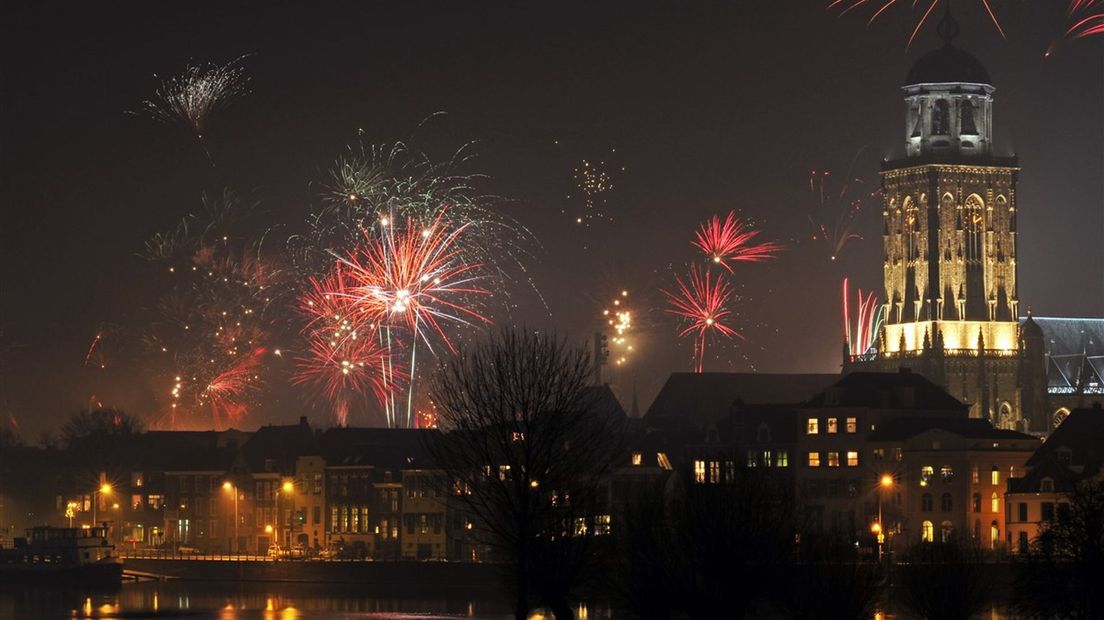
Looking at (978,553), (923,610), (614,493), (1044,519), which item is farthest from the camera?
(614,493)

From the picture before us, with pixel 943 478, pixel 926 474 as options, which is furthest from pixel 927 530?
pixel 926 474

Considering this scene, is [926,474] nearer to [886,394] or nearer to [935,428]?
[935,428]

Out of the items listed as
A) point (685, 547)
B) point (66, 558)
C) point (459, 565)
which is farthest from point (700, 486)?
point (66, 558)

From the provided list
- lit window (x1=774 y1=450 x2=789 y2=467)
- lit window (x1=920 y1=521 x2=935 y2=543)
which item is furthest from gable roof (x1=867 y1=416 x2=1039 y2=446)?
A: lit window (x1=920 y1=521 x2=935 y2=543)

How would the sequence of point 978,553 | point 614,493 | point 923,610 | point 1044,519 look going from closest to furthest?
point 923,610, point 978,553, point 1044,519, point 614,493

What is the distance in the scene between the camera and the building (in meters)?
169

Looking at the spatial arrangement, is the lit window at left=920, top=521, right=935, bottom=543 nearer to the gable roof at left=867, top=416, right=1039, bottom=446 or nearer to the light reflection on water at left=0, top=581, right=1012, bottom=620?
the gable roof at left=867, top=416, right=1039, bottom=446

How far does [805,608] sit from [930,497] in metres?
61.3

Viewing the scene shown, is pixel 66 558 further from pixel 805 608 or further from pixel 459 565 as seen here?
pixel 805 608

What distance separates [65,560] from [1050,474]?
63138mm

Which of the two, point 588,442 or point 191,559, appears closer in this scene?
point 588,442

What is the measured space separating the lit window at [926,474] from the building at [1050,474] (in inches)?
228

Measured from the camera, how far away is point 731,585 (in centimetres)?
11719

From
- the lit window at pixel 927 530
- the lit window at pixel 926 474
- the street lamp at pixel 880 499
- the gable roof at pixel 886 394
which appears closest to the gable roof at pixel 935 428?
the lit window at pixel 926 474
